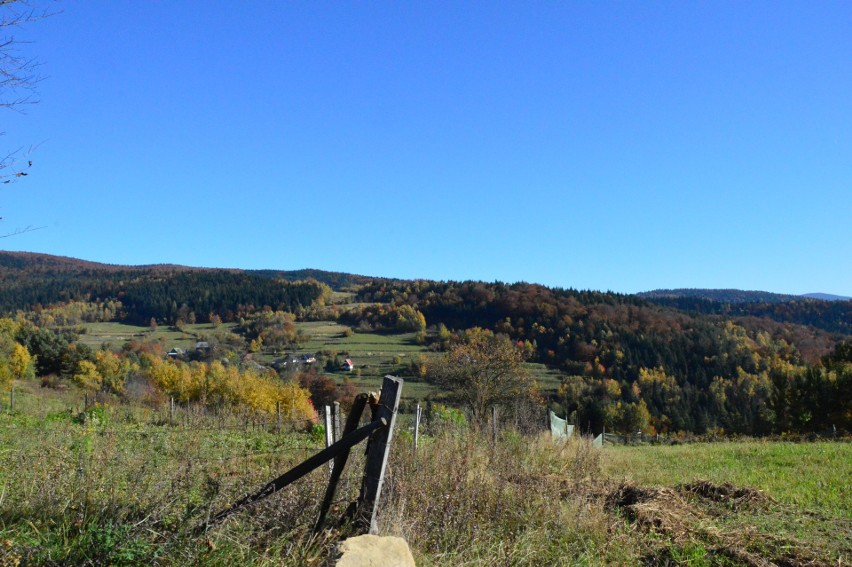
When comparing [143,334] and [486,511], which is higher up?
[486,511]

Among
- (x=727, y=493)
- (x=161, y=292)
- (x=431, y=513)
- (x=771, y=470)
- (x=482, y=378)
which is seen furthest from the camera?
(x=161, y=292)

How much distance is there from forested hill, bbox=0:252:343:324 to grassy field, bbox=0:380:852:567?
364 ft

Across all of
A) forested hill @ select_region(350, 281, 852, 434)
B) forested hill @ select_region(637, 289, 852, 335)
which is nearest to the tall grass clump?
forested hill @ select_region(350, 281, 852, 434)

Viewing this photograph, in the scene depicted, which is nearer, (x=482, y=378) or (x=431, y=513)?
(x=431, y=513)

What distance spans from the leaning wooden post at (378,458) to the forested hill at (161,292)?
371ft

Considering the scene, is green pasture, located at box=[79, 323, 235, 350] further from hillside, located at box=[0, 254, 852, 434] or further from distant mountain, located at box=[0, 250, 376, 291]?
distant mountain, located at box=[0, 250, 376, 291]

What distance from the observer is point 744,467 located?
479 inches

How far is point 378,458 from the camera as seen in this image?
185 inches

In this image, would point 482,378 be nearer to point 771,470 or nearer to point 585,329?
point 771,470

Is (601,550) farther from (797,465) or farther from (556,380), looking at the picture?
(556,380)

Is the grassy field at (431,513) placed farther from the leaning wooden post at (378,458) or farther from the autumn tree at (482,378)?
the autumn tree at (482,378)

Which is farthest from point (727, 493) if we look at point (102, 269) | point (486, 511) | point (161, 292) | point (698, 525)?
point (102, 269)

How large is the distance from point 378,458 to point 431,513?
1.32 metres

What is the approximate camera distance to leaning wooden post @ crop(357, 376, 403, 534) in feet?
15.3
